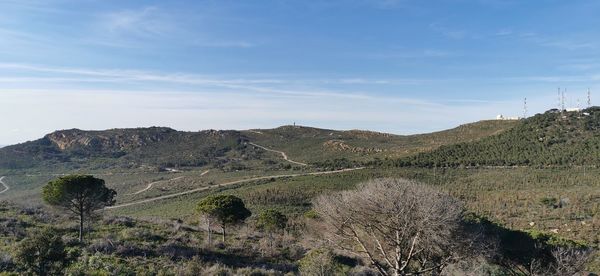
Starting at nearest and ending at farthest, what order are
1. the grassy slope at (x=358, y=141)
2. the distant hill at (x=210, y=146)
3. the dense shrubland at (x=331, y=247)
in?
1. the dense shrubland at (x=331, y=247)
2. the grassy slope at (x=358, y=141)
3. the distant hill at (x=210, y=146)

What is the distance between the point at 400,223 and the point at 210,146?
10457 centimetres

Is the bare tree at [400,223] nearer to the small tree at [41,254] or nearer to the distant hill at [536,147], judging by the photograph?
the small tree at [41,254]

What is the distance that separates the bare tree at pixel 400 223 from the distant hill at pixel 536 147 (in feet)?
142

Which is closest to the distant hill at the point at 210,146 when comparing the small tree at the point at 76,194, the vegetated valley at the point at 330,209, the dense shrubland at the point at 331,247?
the vegetated valley at the point at 330,209

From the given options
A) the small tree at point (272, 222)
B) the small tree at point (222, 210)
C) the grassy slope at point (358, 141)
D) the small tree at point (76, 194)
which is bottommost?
the small tree at point (272, 222)

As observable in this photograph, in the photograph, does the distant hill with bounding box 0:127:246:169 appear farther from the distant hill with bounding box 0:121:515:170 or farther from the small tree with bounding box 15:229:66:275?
the small tree with bounding box 15:229:66:275

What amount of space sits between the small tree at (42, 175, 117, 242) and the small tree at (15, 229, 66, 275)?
6713mm

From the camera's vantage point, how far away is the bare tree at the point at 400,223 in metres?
14.8

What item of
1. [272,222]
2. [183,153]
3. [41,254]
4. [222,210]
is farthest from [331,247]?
[183,153]

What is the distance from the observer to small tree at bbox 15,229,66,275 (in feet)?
43.5

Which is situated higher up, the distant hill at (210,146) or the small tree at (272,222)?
the distant hill at (210,146)

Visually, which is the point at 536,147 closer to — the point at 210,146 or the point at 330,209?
the point at 330,209

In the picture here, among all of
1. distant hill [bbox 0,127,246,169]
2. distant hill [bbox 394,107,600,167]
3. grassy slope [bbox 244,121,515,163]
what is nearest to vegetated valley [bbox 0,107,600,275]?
distant hill [bbox 394,107,600,167]

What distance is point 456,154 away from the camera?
210 ft
